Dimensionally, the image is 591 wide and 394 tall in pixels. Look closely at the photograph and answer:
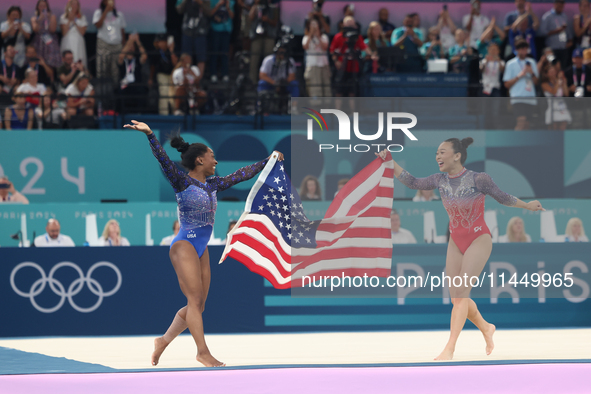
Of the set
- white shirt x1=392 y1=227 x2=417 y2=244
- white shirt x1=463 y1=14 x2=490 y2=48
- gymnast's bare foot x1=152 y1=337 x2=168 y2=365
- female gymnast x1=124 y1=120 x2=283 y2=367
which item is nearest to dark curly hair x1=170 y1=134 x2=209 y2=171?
female gymnast x1=124 y1=120 x2=283 y2=367

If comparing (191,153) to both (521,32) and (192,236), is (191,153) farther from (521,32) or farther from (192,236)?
(521,32)

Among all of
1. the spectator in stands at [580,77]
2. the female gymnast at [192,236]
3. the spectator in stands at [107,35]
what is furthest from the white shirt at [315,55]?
the female gymnast at [192,236]

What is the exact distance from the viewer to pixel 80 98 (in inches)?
481

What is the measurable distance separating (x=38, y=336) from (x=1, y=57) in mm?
5872

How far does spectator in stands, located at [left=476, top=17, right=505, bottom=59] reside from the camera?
13711mm

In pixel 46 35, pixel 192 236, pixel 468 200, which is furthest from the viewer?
pixel 46 35

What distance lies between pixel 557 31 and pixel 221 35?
19.8 feet

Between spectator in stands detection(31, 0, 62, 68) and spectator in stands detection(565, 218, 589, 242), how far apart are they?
8.66 metres

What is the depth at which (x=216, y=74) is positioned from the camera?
13.6 m

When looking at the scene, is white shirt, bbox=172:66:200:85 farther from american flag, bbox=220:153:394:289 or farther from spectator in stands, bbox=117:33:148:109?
american flag, bbox=220:153:394:289

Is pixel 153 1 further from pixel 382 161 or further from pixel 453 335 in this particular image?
pixel 453 335

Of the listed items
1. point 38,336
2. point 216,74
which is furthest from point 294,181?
point 216,74

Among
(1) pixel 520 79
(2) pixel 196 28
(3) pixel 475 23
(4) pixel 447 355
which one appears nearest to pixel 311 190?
(4) pixel 447 355

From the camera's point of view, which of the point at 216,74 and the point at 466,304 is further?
the point at 216,74
